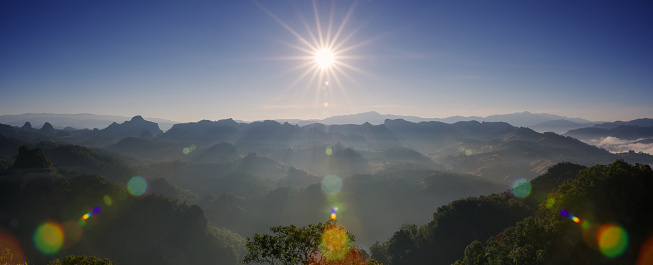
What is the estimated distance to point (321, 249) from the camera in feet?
79.4

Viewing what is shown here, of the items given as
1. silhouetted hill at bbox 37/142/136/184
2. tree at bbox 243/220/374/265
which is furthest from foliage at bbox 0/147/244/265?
tree at bbox 243/220/374/265

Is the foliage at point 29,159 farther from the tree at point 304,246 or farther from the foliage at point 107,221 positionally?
the tree at point 304,246

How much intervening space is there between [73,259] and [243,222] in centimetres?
15474

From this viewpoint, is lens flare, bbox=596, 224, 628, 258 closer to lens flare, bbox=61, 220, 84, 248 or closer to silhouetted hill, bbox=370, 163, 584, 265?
silhouetted hill, bbox=370, 163, 584, 265

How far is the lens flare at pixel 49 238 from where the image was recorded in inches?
3017

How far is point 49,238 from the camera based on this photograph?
262ft

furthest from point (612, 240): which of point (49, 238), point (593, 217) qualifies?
point (49, 238)

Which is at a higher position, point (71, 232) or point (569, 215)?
point (569, 215)

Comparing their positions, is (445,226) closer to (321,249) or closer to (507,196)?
(507,196)

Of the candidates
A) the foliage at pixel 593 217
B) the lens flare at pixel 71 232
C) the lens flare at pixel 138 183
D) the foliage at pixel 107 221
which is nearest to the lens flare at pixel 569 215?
the foliage at pixel 593 217

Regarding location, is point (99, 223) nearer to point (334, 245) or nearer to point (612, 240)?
point (334, 245)

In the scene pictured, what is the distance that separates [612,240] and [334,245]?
110 feet

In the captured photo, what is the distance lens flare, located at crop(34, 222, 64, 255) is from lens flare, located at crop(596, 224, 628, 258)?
123 meters

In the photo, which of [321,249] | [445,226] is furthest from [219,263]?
[321,249]
